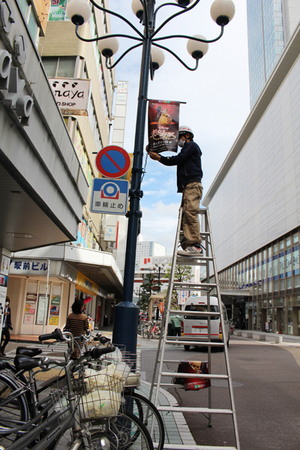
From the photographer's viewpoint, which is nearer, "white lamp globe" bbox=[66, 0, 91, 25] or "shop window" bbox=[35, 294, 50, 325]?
"white lamp globe" bbox=[66, 0, 91, 25]

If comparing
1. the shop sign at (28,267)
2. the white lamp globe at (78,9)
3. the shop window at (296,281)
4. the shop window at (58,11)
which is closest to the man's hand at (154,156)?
the white lamp globe at (78,9)

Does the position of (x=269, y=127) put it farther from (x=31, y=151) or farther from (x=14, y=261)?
(x=31, y=151)

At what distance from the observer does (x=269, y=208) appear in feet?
149

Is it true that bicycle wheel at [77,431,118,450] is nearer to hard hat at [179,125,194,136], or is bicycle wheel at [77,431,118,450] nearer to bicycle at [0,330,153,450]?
bicycle at [0,330,153,450]

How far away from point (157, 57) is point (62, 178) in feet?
10.1

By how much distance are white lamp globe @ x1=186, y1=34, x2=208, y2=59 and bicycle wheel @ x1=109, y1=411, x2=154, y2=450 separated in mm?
6116

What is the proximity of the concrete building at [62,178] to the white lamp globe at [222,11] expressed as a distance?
9.72ft

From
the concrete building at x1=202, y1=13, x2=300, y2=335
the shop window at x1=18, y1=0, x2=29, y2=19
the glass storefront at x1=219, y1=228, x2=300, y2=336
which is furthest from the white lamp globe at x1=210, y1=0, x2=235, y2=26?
the glass storefront at x1=219, y1=228, x2=300, y2=336

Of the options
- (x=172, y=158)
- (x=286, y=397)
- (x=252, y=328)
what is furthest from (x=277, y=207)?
(x=172, y=158)

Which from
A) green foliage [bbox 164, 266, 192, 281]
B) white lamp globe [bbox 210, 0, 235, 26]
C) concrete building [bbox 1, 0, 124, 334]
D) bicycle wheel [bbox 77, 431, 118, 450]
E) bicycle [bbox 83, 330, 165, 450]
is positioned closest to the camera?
bicycle wheel [bbox 77, 431, 118, 450]

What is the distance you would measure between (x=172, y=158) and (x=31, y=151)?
222 cm

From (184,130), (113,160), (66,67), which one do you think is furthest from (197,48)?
(66,67)

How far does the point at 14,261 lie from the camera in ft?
57.3

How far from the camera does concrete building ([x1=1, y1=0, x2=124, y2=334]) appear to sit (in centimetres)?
694
